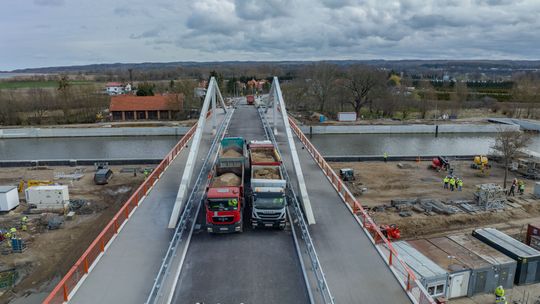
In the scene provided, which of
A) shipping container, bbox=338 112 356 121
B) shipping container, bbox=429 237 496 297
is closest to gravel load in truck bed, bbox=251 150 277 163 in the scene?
shipping container, bbox=429 237 496 297

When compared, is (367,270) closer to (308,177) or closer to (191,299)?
(191,299)

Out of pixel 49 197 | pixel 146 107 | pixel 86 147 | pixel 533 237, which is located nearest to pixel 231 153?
pixel 49 197

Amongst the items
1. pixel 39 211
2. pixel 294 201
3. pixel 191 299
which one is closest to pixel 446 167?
pixel 294 201

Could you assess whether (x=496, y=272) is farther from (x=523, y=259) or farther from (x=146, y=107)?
(x=146, y=107)

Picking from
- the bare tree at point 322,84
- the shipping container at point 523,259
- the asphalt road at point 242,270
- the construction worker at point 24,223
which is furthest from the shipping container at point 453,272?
the bare tree at point 322,84

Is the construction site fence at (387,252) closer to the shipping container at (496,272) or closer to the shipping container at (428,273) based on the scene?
the shipping container at (428,273)
